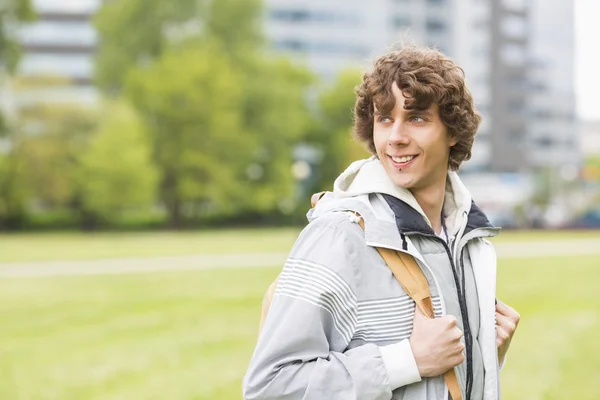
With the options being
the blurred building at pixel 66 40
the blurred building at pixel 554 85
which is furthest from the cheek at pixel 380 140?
the blurred building at pixel 554 85

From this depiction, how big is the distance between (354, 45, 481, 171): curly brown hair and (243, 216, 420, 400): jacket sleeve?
1.31 ft

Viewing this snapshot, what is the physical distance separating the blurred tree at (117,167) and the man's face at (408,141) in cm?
4109

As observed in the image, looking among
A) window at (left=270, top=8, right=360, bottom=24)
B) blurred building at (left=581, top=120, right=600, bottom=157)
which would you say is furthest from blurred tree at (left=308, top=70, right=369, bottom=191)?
blurred building at (left=581, top=120, right=600, bottom=157)

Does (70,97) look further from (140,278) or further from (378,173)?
(378,173)

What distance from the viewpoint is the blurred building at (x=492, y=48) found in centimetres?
7812

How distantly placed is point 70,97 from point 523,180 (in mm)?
30042

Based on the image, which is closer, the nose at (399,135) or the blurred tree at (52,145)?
the nose at (399,135)

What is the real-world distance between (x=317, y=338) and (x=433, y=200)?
1.91 ft

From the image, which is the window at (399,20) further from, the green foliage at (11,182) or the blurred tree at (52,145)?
the green foliage at (11,182)

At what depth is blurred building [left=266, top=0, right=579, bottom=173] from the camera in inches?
3076

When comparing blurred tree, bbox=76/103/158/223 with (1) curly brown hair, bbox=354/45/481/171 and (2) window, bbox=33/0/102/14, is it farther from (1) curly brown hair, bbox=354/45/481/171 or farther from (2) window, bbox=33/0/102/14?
(1) curly brown hair, bbox=354/45/481/171

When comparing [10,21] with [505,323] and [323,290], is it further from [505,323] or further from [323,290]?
[323,290]

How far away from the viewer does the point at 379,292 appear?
1902mm

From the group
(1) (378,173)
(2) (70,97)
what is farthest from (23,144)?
(1) (378,173)
